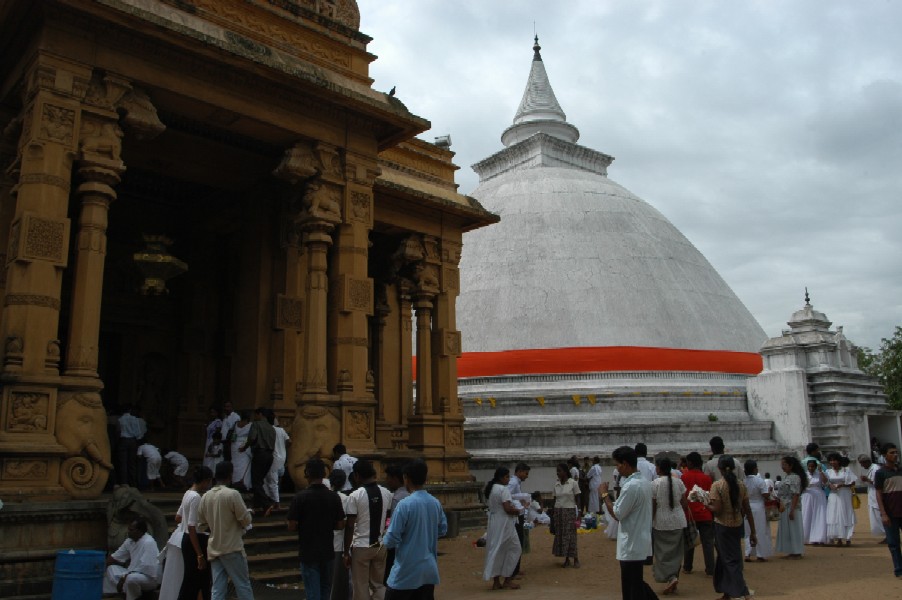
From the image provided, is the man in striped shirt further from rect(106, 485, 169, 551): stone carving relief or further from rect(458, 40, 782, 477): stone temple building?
rect(458, 40, 782, 477): stone temple building

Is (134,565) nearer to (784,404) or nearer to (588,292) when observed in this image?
(588,292)

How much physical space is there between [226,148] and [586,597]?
9631mm

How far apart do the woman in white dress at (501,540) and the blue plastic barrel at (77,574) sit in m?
4.93

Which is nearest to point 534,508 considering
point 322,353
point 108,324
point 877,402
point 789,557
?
point 789,557

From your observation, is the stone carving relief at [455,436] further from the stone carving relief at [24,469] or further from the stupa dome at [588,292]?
the stone carving relief at [24,469]

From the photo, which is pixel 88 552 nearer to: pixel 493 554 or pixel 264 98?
pixel 493 554

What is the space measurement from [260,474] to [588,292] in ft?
65.6

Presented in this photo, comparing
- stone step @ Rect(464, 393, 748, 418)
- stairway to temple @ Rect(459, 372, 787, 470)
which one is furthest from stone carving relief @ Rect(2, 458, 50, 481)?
stone step @ Rect(464, 393, 748, 418)

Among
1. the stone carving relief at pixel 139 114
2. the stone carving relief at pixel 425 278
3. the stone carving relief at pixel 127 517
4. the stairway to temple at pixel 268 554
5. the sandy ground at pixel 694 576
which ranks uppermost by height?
the stone carving relief at pixel 139 114

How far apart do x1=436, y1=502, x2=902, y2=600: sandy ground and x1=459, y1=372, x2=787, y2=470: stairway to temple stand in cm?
990

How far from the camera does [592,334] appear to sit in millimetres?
27656

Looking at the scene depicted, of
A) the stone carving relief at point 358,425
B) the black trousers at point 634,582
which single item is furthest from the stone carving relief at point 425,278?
the black trousers at point 634,582

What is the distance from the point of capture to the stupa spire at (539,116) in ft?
131

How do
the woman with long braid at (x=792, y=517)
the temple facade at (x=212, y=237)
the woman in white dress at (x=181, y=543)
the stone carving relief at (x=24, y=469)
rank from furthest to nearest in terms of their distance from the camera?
the woman with long braid at (x=792, y=517)
the temple facade at (x=212, y=237)
the stone carving relief at (x=24, y=469)
the woman in white dress at (x=181, y=543)
